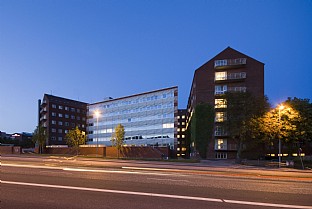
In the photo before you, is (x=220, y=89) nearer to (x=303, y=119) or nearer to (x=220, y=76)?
(x=220, y=76)

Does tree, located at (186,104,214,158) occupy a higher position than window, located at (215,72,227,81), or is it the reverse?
window, located at (215,72,227,81)

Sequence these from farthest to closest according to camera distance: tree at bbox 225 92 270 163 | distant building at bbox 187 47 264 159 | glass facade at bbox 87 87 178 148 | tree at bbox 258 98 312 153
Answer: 1. glass facade at bbox 87 87 178 148
2. distant building at bbox 187 47 264 159
3. tree at bbox 225 92 270 163
4. tree at bbox 258 98 312 153

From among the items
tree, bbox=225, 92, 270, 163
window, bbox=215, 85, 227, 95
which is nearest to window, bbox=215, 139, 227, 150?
window, bbox=215, 85, 227, 95

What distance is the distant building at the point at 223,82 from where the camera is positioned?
6153 cm

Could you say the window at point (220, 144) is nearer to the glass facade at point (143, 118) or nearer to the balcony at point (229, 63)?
the glass facade at point (143, 118)

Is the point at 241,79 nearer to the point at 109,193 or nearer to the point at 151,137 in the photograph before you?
the point at 151,137

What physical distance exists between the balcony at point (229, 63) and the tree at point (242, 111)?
64.1ft

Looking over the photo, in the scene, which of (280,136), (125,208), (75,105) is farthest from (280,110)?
(75,105)

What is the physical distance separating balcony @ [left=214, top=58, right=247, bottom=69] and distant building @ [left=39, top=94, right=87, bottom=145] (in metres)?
68.7

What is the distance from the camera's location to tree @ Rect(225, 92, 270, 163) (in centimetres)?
4233

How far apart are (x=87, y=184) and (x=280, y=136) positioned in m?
31.3

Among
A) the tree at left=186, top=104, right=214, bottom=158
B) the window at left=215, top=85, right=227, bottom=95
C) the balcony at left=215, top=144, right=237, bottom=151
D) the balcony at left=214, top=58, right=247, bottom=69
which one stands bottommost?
the balcony at left=215, top=144, right=237, bottom=151

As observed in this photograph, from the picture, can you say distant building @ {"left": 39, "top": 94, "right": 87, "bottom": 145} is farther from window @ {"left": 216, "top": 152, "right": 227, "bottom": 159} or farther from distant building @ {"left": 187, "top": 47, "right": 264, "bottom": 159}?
window @ {"left": 216, "top": 152, "right": 227, "bottom": 159}

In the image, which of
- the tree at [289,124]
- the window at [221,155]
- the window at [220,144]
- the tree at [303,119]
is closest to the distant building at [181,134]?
the window at [221,155]
